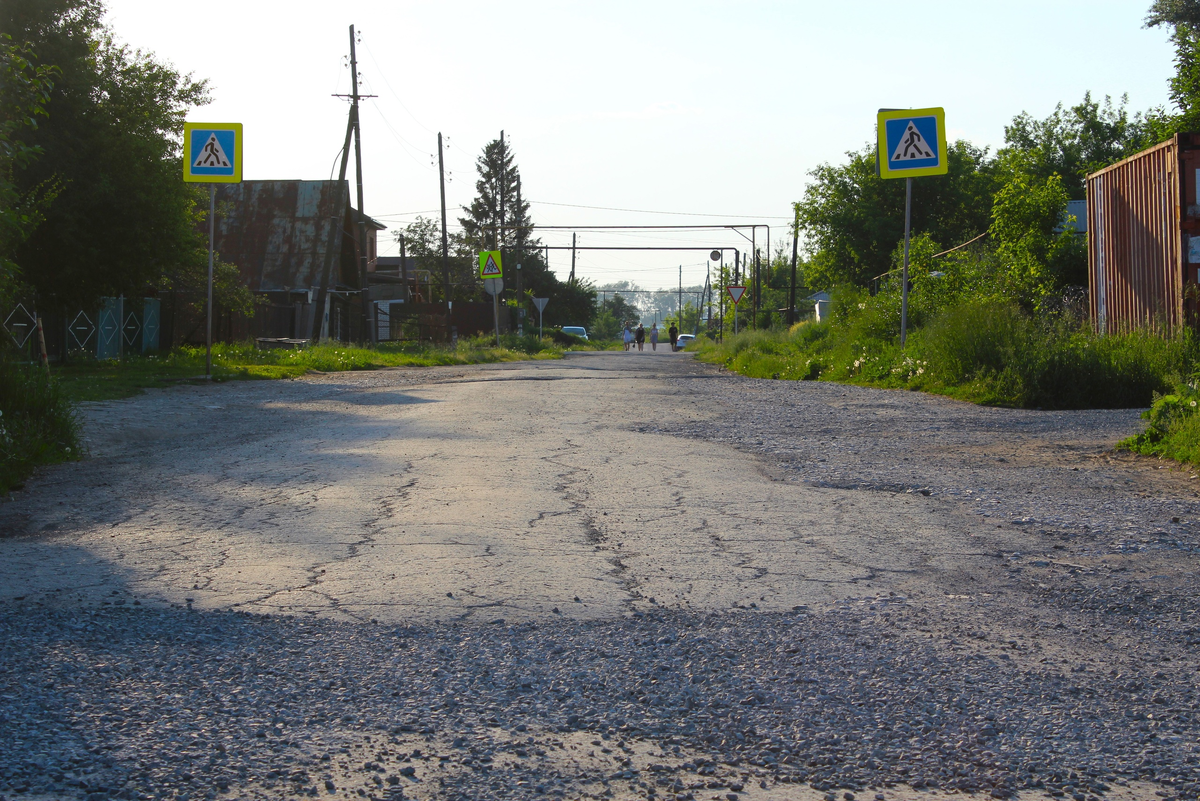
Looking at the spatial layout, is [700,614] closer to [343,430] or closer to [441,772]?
[441,772]

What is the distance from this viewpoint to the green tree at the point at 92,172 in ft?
54.8

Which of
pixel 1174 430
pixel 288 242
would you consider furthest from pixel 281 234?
pixel 1174 430

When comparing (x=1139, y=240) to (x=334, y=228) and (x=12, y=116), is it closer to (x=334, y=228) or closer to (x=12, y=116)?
(x=12, y=116)

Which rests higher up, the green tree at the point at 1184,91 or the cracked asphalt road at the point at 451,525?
the green tree at the point at 1184,91

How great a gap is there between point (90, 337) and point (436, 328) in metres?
23.8

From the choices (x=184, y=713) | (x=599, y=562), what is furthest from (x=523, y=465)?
(x=184, y=713)

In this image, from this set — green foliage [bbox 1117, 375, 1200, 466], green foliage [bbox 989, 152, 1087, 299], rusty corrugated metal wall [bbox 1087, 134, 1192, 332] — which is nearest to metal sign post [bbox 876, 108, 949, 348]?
rusty corrugated metal wall [bbox 1087, 134, 1192, 332]

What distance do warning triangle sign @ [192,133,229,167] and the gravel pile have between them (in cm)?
1272

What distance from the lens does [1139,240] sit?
43.9 ft

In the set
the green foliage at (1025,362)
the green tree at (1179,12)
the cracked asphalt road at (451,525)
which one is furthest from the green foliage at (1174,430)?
the green tree at (1179,12)

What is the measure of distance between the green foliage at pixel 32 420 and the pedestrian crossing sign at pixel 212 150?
7.69 meters

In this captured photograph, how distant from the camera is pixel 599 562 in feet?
14.5

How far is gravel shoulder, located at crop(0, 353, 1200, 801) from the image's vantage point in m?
2.41

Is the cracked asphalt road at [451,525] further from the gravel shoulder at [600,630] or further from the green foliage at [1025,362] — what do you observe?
the green foliage at [1025,362]
